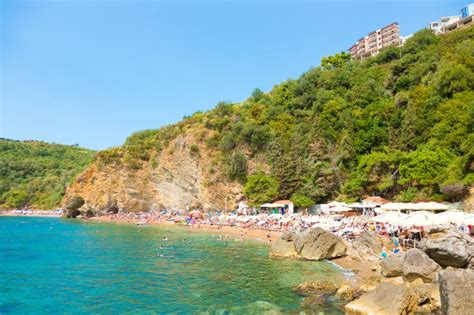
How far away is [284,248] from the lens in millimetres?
23203

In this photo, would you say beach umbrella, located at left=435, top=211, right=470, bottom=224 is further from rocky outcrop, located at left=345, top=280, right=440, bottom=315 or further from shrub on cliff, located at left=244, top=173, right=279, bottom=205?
shrub on cliff, located at left=244, top=173, right=279, bottom=205

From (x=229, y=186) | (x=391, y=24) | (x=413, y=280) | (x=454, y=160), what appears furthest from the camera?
(x=391, y=24)

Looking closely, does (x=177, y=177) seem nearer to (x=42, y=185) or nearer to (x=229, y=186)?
(x=229, y=186)

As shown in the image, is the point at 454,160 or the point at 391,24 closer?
the point at 454,160

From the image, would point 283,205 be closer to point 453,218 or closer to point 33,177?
point 453,218

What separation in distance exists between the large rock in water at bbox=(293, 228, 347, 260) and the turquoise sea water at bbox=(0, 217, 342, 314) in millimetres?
1130

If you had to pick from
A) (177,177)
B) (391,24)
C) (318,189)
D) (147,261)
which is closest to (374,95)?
(318,189)

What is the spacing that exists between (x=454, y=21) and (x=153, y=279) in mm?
92501

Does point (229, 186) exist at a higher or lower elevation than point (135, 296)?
higher

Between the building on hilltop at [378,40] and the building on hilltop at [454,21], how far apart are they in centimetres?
954

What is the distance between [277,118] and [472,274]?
49638mm

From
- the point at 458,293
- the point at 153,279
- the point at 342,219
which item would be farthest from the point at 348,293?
the point at 342,219

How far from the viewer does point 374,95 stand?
160 ft

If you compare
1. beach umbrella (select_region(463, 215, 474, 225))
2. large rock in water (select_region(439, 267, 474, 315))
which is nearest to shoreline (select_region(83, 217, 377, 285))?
beach umbrella (select_region(463, 215, 474, 225))
